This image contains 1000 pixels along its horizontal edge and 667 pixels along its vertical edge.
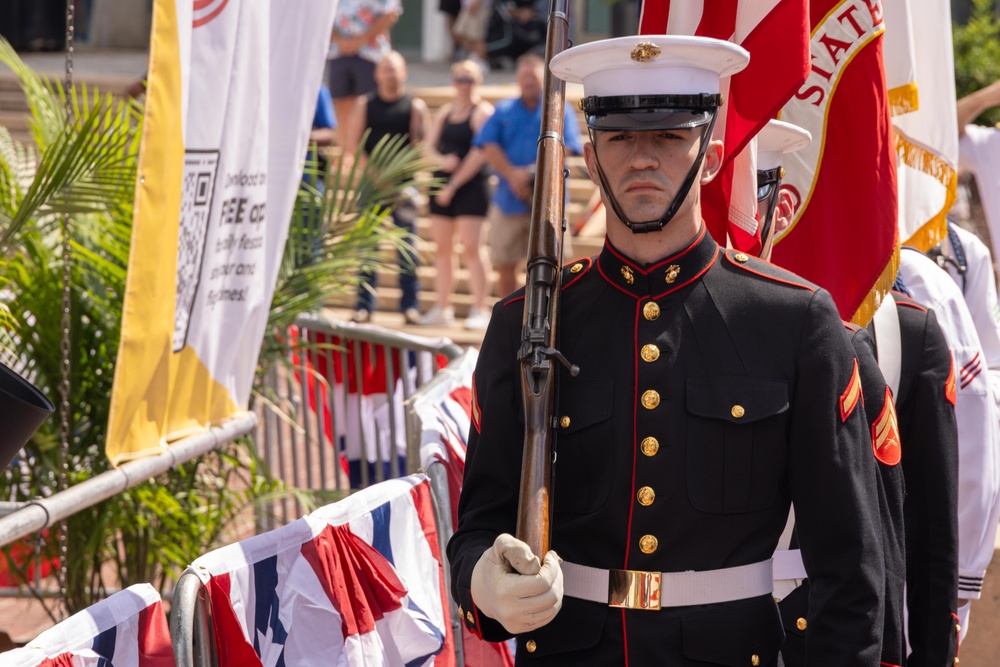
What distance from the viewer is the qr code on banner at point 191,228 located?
4016mm

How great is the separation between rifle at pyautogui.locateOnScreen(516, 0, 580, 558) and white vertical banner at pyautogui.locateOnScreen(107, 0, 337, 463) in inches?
57.1

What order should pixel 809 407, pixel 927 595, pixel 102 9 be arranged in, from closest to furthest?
pixel 809 407
pixel 927 595
pixel 102 9

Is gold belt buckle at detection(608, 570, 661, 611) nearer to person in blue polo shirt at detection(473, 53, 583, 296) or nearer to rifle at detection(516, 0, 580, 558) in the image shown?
rifle at detection(516, 0, 580, 558)

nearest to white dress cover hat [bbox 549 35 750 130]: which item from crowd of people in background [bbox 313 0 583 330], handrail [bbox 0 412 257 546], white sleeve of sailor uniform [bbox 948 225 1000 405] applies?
handrail [bbox 0 412 257 546]

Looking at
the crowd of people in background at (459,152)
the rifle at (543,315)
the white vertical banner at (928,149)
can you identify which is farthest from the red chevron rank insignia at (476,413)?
the crowd of people in background at (459,152)

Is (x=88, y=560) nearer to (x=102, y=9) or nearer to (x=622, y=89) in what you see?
(x=622, y=89)

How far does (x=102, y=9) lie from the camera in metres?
22.2

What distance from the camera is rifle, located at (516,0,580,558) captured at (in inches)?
88.7

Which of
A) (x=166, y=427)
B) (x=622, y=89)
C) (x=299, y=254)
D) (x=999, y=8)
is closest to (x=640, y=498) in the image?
(x=622, y=89)

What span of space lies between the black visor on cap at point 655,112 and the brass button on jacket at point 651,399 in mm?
446

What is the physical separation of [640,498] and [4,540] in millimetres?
1533

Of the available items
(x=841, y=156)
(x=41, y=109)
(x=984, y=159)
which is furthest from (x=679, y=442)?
(x=984, y=159)

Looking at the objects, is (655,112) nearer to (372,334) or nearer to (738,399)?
(738,399)

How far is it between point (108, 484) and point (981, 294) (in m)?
2.64
